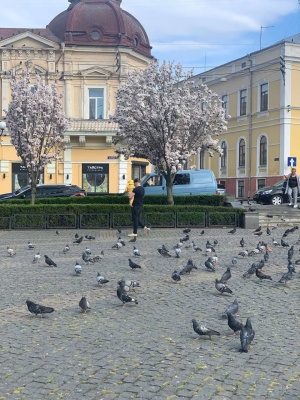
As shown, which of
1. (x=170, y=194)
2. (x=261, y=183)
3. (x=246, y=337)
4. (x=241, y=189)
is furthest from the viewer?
(x=241, y=189)

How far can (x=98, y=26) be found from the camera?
125 feet

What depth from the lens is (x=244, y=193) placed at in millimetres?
46344

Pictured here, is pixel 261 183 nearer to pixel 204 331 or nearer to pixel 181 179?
pixel 181 179

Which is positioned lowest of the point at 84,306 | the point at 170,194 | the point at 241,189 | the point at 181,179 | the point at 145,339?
the point at 145,339

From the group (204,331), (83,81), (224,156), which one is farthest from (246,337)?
(224,156)

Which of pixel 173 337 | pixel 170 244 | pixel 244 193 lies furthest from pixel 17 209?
pixel 244 193

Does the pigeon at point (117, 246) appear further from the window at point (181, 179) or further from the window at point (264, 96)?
the window at point (264, 96)

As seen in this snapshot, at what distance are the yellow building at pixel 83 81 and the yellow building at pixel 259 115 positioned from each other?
8.35m

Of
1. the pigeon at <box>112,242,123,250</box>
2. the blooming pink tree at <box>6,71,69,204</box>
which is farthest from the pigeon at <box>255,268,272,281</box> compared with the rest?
the blooming pink tree at <box>6,71,69,204</box>

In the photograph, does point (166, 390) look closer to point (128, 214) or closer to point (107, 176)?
point (128, 214)

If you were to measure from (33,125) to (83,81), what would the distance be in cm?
1312

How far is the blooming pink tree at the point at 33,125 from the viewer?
989 inches

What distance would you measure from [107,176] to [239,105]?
15297 millimetres

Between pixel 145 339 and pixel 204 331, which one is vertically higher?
pixel 204 331
